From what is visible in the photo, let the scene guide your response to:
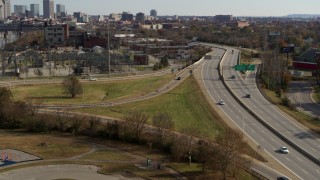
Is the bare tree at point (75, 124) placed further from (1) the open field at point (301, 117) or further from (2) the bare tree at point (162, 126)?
(1) the open field at point (301, 117)

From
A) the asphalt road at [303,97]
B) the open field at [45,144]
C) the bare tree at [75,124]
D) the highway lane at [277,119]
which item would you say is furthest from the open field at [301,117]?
the bare tree at [75,124]

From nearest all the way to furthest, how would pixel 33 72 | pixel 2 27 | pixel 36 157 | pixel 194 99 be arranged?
1. pixel 36 157
2. pixel 194 99
3. pixel 33 72
4. pixel 2 27

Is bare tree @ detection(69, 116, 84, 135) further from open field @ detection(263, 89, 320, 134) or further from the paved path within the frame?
open field @ detection(263, 89, 320, 134)

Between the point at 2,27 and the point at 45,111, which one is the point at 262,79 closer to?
the point at 45,111

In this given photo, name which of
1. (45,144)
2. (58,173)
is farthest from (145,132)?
(58,173)

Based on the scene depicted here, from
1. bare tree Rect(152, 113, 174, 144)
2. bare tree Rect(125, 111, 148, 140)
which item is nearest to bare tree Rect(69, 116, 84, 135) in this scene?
bare tree Rect(125, 111, 148, 140)

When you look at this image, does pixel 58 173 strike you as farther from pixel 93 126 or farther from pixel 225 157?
pixel 225 157

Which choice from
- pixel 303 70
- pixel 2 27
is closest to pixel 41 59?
pixel 303 70

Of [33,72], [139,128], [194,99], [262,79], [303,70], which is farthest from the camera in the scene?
[303,70]
